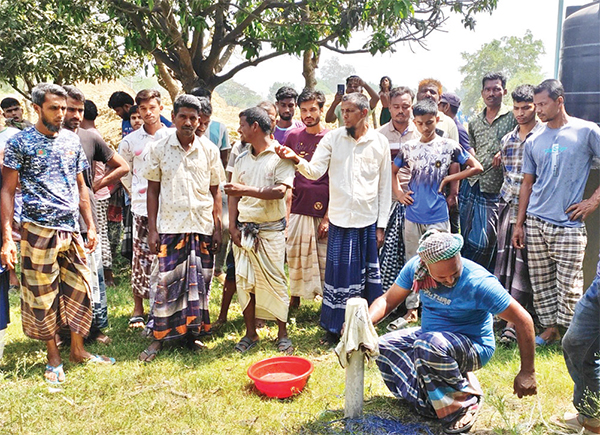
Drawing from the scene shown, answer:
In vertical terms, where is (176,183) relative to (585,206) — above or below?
above

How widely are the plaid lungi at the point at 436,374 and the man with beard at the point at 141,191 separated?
8.01ft

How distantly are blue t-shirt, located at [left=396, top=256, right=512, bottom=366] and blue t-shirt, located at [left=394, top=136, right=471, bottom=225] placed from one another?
1562mm

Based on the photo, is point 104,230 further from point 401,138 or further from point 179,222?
point 401,138

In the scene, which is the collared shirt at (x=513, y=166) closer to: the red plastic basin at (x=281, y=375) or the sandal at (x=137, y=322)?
the red plastic basin at (x=281, y=375)

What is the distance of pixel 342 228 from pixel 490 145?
1.88 meters

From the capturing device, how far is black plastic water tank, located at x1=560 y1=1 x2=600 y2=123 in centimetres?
495

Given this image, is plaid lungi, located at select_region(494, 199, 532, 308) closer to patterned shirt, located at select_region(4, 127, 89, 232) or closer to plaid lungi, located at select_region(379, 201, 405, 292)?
plaid lungi, located at select_region(379, 201, 405, 292)

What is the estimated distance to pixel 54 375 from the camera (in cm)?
375

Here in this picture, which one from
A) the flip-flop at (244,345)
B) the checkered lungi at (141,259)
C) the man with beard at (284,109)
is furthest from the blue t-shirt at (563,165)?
the checkered lungi at (141,259)

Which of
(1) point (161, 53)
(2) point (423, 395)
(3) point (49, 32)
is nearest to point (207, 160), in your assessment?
(2) point (423, 395)

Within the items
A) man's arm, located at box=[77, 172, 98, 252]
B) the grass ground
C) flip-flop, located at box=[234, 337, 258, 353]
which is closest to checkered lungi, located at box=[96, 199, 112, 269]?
the grass ground

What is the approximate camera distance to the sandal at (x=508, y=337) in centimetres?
436

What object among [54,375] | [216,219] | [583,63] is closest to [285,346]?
[216,219]

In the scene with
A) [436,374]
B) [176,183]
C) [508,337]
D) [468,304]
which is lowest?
[508,337]
